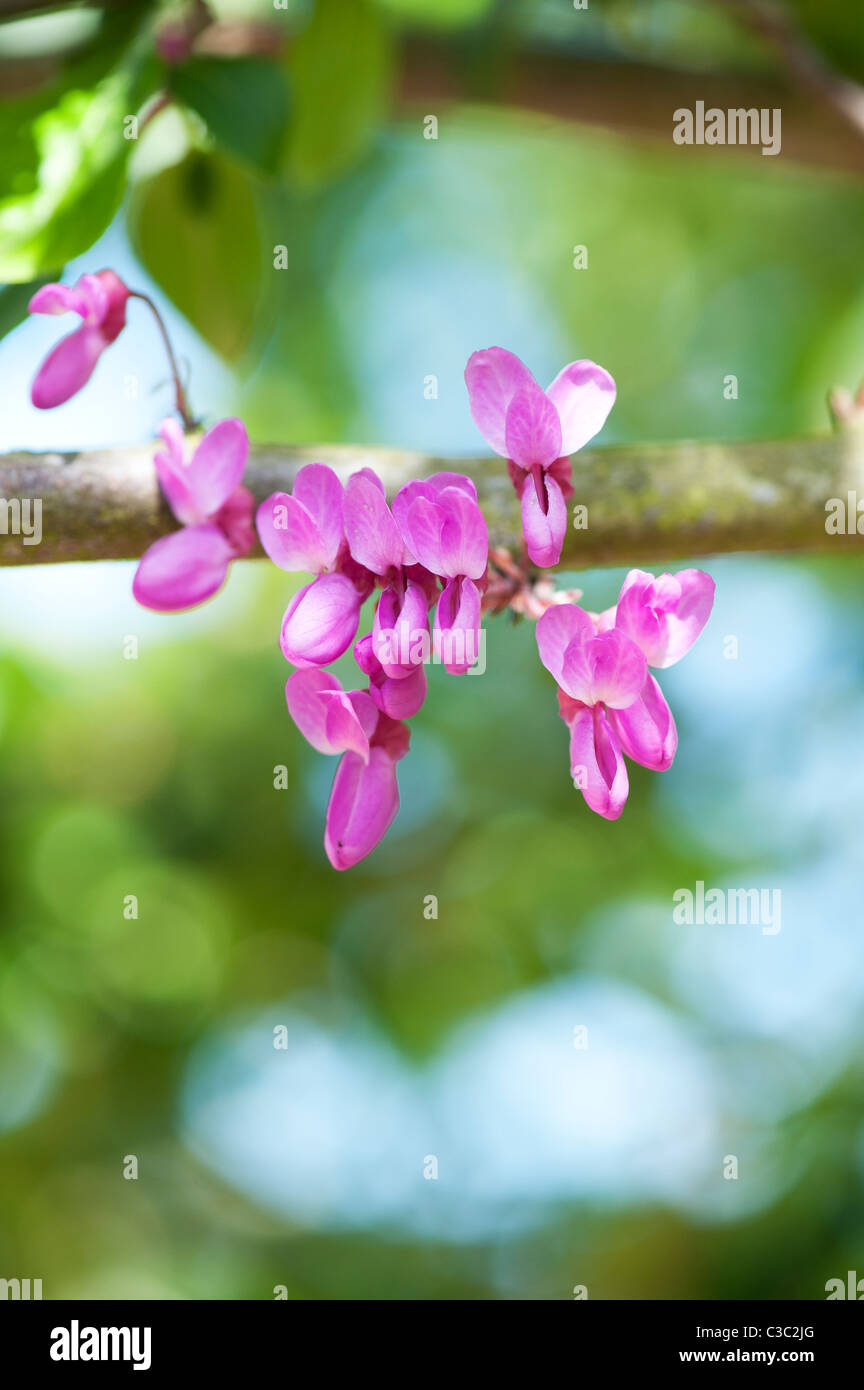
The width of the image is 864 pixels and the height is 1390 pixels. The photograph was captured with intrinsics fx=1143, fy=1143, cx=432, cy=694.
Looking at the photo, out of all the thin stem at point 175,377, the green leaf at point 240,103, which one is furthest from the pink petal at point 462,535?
the green leaf at point 240,103

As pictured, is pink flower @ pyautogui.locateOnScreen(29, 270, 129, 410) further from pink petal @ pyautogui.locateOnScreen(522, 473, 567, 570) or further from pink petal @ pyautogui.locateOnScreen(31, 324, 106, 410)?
pink petal @ pyautogui.locateOnScreen(522, 473, 567, 570)

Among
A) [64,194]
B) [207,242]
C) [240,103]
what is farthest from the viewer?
[207,242]

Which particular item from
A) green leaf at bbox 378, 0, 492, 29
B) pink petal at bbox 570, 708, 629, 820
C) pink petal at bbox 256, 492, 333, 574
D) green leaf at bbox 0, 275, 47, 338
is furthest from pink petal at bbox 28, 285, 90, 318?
green leaf at bbox 378, 0, 492, 29

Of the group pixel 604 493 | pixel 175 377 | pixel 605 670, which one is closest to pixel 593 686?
pixel 605 670

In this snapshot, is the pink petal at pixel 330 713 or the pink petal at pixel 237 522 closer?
the pink petal at pixel 330 713

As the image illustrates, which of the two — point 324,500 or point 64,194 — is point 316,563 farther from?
point 64,194

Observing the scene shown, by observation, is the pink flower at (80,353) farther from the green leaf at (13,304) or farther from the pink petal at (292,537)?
the pink petal at (292,537)
